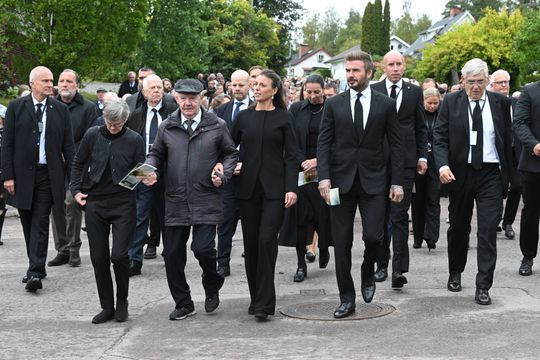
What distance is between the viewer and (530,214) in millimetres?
10320

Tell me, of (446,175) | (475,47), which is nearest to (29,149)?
(446,175)

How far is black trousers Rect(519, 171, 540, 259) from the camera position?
1027cm

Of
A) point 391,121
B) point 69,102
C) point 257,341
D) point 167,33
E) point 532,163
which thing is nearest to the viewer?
point 257,341

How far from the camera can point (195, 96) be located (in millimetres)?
8438

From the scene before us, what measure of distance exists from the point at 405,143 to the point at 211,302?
8.38 feet

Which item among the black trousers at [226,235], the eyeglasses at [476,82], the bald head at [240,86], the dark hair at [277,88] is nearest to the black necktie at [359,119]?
the dark hair at [277,88]

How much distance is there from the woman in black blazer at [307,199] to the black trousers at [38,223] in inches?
98.3

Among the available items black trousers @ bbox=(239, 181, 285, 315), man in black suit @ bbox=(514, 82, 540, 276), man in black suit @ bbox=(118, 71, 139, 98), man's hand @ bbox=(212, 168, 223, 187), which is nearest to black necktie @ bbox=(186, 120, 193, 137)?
man's hand @ bbox=(212, 168, 223, 187)

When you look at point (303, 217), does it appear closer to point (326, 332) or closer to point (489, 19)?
point (326, 332)

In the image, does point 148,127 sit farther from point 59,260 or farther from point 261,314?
point 261,314

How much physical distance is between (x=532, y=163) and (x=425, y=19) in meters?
145

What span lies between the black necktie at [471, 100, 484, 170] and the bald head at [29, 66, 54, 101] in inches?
175

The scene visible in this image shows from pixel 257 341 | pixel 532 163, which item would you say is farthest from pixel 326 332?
pixel 532 163

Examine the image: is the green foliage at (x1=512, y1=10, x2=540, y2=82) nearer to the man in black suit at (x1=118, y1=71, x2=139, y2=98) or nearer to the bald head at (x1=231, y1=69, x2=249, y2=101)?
the man in black suit at (x1=118, y1=71, x2=139, y2=98)
